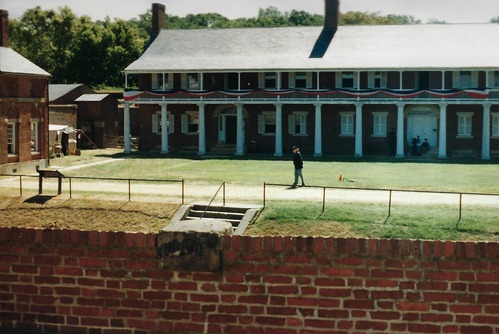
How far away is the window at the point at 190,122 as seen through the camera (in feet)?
167

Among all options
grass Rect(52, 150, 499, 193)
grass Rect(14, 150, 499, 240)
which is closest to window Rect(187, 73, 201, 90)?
grass Rect(14, 150, 499, 240)

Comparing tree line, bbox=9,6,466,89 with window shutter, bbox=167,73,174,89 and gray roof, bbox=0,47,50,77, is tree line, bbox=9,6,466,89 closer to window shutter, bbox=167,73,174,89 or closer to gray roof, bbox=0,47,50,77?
window shutter, bbox=167,73,174,89

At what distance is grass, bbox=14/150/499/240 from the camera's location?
69.4ft

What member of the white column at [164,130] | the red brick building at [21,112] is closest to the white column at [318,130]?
the white column at [164,130]

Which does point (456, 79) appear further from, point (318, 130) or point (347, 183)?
point (347, 183)

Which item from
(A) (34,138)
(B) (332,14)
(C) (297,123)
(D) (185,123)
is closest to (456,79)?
(C) (297,123)

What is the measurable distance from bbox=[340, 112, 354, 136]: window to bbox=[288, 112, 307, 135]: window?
2.63 meters

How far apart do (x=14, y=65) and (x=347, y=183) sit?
18.8 meters

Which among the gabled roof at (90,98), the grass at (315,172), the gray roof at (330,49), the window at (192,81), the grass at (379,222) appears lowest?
the grass at (379,222)

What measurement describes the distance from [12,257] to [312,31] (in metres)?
48.2

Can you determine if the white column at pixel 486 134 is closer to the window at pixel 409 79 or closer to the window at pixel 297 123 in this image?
the window at pixel 409 79

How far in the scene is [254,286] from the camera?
6.23 meters

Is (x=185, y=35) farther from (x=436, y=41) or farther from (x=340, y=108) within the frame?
(x=436, y=41)

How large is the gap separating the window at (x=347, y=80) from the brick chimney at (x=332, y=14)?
251 inches
